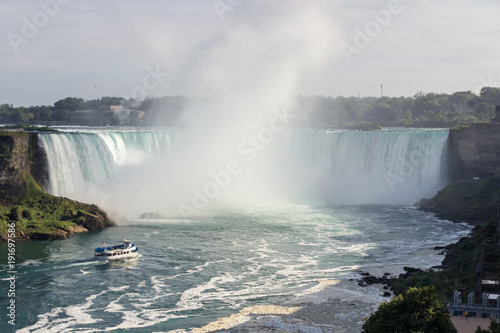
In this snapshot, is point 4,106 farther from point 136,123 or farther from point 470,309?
point 470,309

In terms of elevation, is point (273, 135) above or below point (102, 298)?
above

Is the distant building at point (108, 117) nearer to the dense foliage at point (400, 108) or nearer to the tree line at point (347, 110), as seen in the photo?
the tree line at point (347, 110)

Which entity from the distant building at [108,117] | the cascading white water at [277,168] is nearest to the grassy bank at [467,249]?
the cascading white water at [277,168]

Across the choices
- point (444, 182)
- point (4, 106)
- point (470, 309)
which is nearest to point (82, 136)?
point (444, 182)

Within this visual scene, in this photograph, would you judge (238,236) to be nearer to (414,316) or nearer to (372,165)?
(414,316)

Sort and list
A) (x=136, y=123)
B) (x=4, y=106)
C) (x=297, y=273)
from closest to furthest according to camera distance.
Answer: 1. (x=297, y=273)
2. (x=136, y=123)
3. (x=4, y=106)

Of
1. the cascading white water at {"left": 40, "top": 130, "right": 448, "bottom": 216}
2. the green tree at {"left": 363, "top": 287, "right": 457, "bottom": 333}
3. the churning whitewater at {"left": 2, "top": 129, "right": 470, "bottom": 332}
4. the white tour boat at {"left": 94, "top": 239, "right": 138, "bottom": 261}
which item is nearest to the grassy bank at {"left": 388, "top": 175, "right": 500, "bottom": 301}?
the churning whitewater at {"left": 2, "top": 129, "right": 470, "bottom": 332}

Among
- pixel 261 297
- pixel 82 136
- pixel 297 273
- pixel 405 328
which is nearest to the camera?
pixel 405 328
